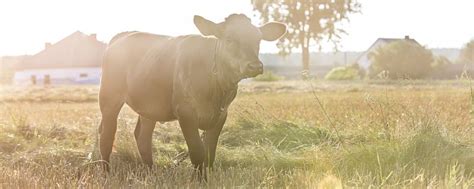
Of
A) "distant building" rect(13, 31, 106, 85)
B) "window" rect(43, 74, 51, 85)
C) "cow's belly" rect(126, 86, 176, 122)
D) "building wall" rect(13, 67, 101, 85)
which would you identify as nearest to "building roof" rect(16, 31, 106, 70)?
"distant building" rect(13, 31, 106, 85)

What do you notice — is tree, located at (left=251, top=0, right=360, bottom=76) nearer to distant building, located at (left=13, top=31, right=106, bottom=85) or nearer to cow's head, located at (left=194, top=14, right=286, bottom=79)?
distant building, located at (left=13, top=31, right=106, bottom=85)

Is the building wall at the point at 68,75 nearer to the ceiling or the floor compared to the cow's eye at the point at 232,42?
nearer to the floor

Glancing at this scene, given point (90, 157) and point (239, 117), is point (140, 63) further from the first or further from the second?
point (239, 117)

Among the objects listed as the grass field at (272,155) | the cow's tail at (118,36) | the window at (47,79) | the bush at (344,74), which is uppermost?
the cow's tail at (118,36)

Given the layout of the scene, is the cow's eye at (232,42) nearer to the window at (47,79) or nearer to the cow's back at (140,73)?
the cow's back at (140,73)

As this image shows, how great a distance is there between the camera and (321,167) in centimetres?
732

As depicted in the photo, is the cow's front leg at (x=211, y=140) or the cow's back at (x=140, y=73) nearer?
the cow's front leg at (x=211, y=140)

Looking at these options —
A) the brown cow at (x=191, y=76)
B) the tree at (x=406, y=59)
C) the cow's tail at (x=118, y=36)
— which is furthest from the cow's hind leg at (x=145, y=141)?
the tree at (x=406, y=59)

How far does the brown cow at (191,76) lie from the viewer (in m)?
6.66

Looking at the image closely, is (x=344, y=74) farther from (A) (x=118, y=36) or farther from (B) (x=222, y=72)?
(B) (x=222, y=72)

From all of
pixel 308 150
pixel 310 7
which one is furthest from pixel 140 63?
pixel 310 7

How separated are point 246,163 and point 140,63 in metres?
1.87

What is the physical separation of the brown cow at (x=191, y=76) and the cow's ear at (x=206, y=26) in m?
0.01

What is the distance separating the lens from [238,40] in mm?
6566
